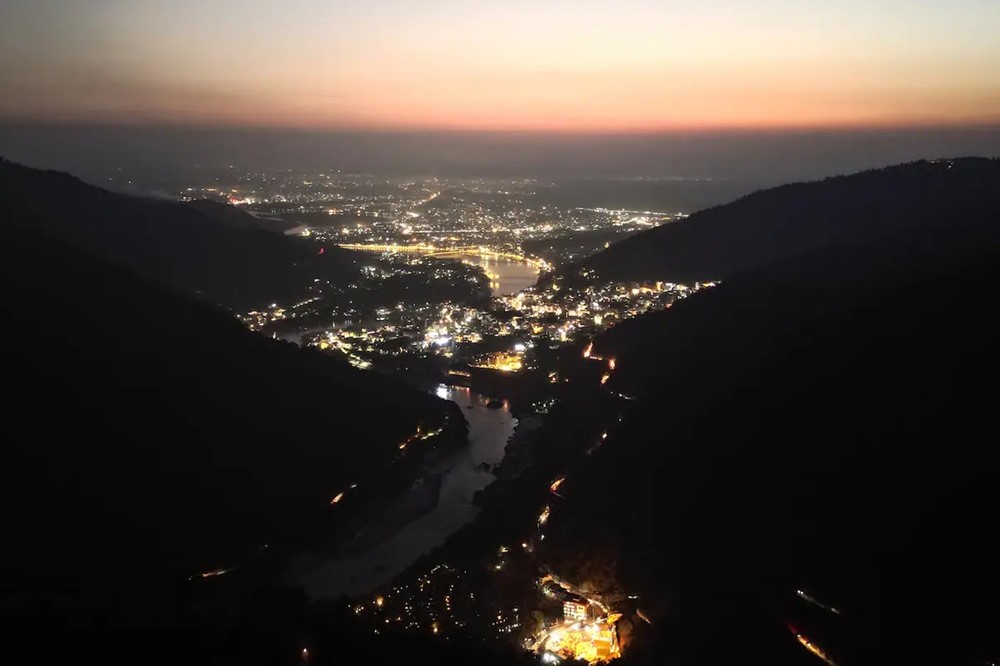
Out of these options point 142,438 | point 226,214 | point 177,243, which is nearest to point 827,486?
point 142,438

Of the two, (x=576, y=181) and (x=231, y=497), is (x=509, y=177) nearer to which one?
(x=576, y=181)

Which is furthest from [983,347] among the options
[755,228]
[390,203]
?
[390,203]

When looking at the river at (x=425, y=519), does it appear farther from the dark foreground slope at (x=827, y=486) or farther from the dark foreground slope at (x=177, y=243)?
the dark foreground slope at (x=177, y=243)

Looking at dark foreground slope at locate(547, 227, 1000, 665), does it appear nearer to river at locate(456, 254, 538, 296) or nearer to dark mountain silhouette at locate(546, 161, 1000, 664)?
dark mountain silhouette at locate(546, 161, 1000, 664)

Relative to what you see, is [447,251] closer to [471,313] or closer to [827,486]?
[471,313]

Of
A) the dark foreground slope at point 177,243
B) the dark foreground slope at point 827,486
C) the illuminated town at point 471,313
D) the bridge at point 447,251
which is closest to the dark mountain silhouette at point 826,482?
the dark foreground slope at point 827,486

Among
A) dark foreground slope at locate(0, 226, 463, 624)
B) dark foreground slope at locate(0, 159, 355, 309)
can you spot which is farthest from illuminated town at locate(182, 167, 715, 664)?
dark foreground slope at locate(0, 159, 355, 309)
